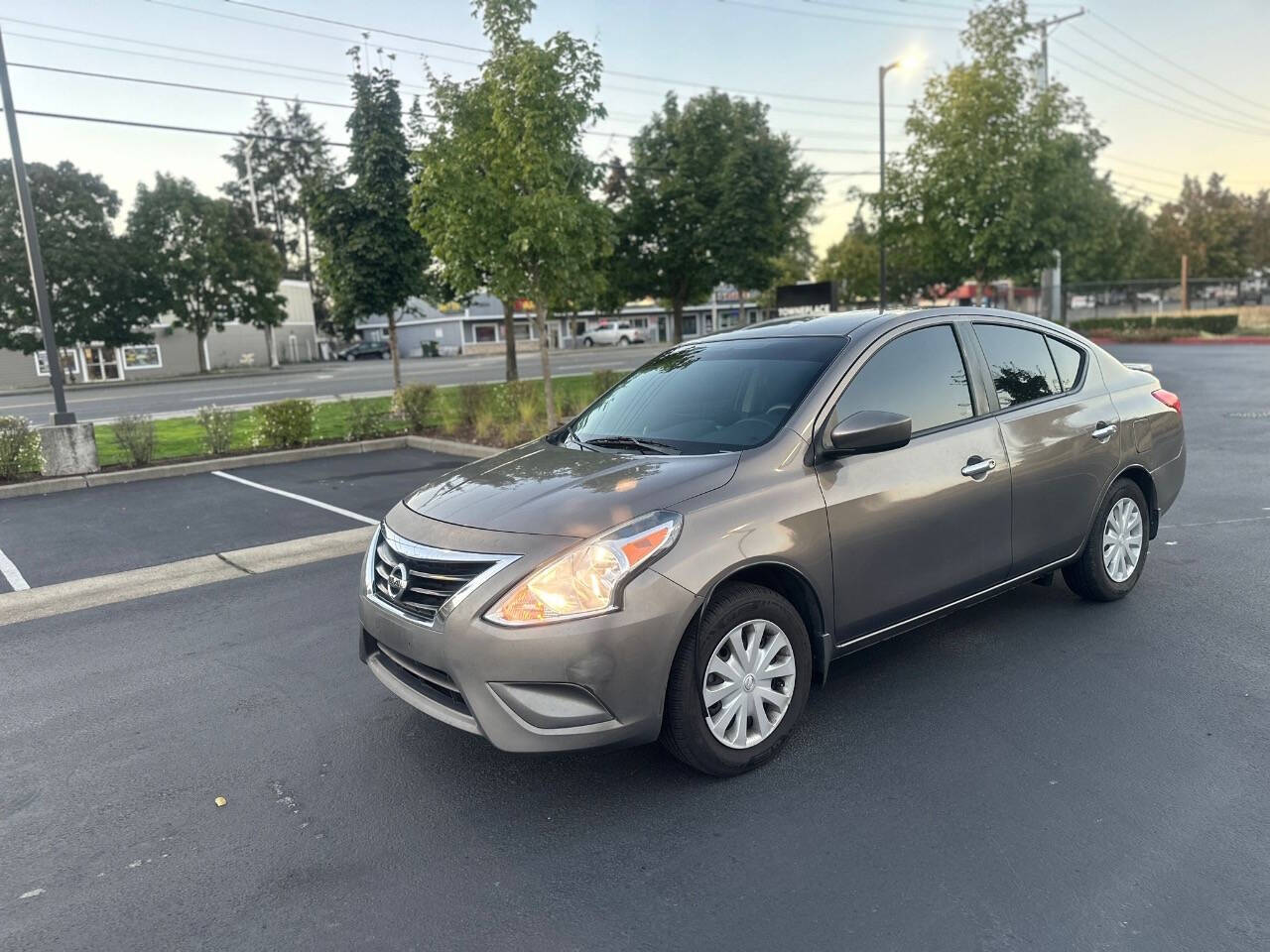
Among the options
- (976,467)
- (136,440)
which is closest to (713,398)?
(976,467)

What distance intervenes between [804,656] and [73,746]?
10.9 ft

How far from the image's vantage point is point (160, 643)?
5430 mm

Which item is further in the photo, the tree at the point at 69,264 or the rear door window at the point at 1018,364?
the tree at the point at 69,264

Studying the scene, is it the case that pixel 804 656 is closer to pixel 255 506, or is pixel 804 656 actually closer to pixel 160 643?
pixel 160 643

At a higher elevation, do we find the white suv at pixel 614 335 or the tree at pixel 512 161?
the tree at pixel 512 161

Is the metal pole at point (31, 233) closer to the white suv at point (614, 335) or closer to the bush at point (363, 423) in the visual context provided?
the bush at point (363, 423)

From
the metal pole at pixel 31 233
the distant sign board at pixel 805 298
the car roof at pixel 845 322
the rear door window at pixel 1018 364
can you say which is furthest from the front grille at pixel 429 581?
the distant sign board at pixel 805 298

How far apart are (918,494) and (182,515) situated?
26.3 ft

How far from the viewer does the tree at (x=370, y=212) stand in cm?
1677

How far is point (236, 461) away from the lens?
12414 millimetres

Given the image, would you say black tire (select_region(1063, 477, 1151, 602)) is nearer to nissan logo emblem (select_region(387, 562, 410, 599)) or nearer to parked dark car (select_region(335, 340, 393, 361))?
nissan logo emblem (select_region(387, 562, 410, 599))

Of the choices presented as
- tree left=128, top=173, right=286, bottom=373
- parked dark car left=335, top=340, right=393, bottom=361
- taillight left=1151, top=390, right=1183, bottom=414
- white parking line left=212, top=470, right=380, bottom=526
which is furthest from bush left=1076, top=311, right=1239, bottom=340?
parked dark car left=335, top=340, right=393, bottom=361

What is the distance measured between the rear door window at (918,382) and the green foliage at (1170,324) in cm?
3673

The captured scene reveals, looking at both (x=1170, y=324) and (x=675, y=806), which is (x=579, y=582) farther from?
Answer: (x=1170, y=324)
